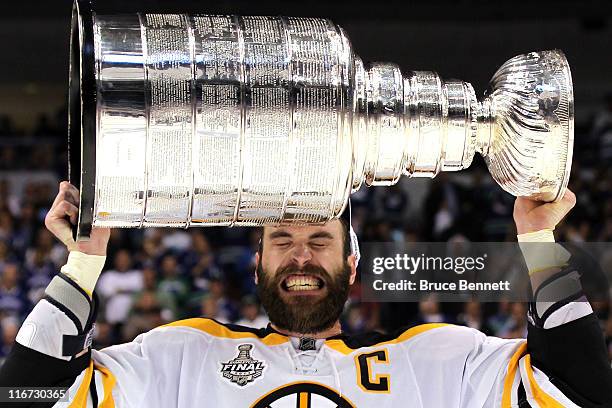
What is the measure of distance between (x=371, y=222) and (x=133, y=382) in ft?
16.3

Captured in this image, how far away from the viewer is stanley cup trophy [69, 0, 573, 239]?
1.94 metres

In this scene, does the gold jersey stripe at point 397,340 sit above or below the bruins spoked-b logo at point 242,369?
above

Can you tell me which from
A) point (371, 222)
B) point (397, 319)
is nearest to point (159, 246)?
point (371, 222)

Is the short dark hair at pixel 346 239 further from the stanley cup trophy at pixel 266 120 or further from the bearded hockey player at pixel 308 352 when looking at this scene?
the stanley cup trophy at pixel 266 120

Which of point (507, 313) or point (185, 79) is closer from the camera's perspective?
point (185, 79)

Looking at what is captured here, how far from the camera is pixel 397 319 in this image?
5.37 metres

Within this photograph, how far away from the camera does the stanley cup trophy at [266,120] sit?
1.94 meters

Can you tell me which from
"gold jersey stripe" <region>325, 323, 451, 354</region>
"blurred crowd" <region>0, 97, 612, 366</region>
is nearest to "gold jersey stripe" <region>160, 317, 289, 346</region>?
"gold jersey stripe" <region>325, 323, 451, 354</region>

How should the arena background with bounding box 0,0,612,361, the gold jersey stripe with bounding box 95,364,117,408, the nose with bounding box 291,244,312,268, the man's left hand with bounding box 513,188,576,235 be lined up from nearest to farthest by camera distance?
the man's left hand with bounding box 513,188,576,235, the gold jersey stripe with bounding box 95,364,117,408, the nose with bounding box 291,244,312,268, the arena background with bounding box 0,0,612,361

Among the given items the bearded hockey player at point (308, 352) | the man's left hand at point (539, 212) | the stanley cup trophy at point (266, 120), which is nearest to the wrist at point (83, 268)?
the bearded hockey player at point (308, 352)

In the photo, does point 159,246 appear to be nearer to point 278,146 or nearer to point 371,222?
point 371,222

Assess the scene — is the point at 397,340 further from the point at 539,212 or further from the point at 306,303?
the point at 539,212

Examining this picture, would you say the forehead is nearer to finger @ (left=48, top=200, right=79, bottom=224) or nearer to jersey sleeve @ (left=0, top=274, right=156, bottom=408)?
jersey sleeve @ (left=0, top=274, right=156, bottom=408)

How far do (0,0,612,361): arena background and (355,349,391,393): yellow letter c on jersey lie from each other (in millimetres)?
1609
